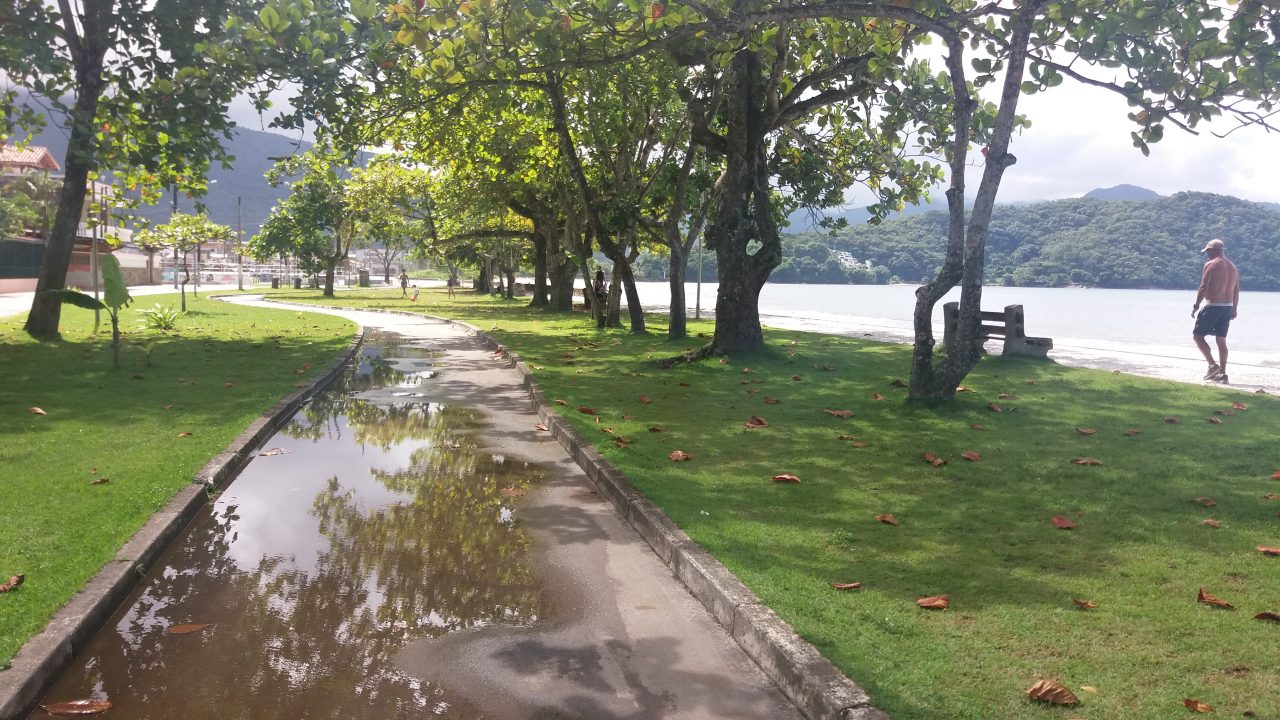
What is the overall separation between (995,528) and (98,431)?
711 cm

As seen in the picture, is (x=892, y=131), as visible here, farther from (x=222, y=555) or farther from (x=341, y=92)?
(x=222, y=555)

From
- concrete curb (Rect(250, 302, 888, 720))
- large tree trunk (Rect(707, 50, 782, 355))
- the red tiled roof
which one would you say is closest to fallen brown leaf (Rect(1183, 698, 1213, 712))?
concrete curb (Rect(250, 302, 888, 720))

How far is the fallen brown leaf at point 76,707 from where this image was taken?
313cm

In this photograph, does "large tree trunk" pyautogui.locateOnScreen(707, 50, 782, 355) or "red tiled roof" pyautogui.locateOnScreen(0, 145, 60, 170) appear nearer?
"large tree trunk" pyautogui.locateOnScreen(707, 50, 782, 355)

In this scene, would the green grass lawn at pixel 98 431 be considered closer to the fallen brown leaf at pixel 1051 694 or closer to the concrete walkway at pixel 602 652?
the concrete walkway at pixel 602 652

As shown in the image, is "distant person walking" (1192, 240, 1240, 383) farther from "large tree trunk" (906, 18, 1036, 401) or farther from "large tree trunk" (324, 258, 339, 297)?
"large tree trunk" (324, 258, 339, 297)

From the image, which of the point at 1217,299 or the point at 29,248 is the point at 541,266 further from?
the point at 29,248

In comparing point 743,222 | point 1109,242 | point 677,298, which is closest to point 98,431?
point 743,222

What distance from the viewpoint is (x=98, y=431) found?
7547 millimetres

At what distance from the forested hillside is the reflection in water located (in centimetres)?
6313

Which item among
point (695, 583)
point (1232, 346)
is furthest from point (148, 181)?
point (1232, 346)

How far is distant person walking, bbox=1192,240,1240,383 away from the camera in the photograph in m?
12.7

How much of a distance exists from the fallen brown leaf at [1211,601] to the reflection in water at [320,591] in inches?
118

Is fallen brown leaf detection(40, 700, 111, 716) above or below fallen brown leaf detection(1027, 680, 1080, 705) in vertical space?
below
